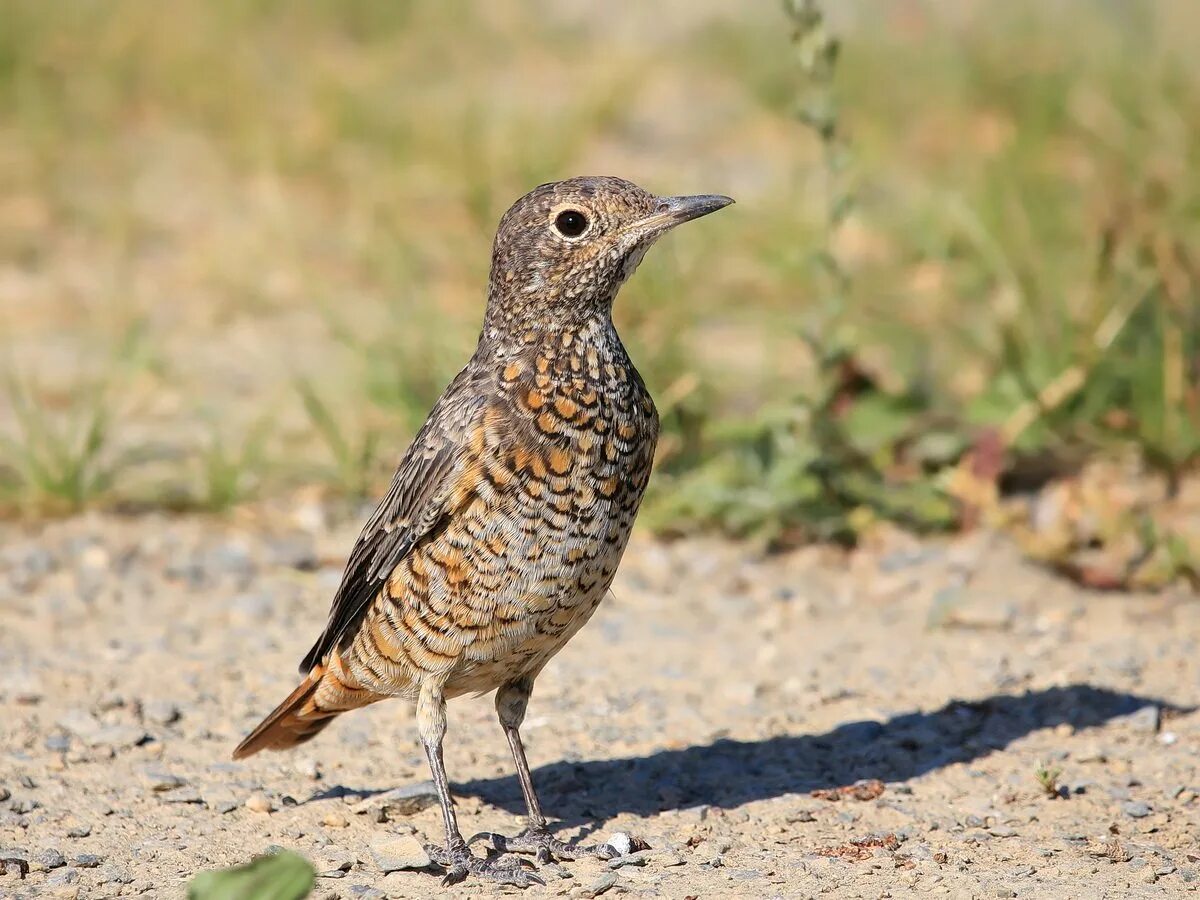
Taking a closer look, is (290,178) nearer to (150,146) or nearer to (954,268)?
(150,146)

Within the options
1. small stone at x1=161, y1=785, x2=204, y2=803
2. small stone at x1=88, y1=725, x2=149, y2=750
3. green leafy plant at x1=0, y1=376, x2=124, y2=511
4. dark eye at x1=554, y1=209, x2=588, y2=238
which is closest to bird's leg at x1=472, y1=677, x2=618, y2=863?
small stone at x1=161, y1=785, x2=204, y2=803

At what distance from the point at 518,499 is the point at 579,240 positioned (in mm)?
744

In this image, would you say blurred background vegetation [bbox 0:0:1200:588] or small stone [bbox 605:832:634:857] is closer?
small stone [bbox 605:832:634:857]

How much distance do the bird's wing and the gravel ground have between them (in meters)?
0.58

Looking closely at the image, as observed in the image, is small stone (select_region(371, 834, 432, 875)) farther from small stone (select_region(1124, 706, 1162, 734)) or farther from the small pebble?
small stone (select_region(1124, 706, 1162, 734))

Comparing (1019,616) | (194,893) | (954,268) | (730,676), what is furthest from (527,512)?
(954,268)

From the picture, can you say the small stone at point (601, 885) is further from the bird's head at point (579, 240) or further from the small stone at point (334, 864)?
the bird's head at point (579, 240)

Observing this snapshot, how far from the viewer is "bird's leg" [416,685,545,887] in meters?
4.32

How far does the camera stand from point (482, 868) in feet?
14.3

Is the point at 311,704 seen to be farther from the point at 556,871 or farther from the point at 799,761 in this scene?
the point at 799,761

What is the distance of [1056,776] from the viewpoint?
484 cm

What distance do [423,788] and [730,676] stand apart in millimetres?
1439

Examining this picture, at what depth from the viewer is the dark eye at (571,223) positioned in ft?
14.9

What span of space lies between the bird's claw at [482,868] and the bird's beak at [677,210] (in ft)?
5.76
